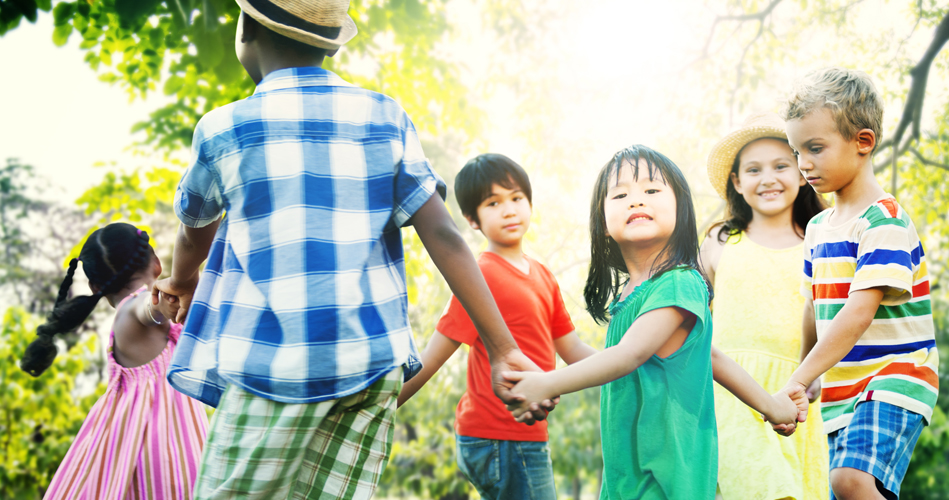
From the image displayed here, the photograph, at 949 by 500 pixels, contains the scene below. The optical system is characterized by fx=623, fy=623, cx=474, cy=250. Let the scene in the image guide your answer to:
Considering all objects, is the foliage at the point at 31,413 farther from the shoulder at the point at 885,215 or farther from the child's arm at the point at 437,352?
the shoulder at the point at 885,215

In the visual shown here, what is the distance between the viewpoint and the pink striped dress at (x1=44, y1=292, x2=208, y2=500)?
2.15m

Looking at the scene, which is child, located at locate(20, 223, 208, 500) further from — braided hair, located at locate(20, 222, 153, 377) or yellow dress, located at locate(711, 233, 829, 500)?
yellow dress, located at locate(711, 233, 829, 500)

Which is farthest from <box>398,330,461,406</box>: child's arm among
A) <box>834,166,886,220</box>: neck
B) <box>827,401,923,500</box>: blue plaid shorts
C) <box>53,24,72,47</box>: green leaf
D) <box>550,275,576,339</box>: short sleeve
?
<box>53,24,72,47</box>: green leaf

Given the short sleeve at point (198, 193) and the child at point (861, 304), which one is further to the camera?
the child at point (861, 304)

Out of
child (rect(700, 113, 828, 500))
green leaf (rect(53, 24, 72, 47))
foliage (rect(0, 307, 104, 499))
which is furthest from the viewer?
foliage (rect(0, 307, 104, 499))

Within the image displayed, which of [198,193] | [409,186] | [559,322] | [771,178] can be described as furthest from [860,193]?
[198,193]

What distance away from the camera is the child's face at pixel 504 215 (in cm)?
239

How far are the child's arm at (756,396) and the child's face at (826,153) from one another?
0.63 metres

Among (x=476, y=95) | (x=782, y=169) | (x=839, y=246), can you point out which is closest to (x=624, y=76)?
(x=476, y=95)

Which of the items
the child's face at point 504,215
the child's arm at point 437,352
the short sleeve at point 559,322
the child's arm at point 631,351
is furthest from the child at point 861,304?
the child's arm at point 437,352

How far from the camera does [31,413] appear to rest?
19.5ft

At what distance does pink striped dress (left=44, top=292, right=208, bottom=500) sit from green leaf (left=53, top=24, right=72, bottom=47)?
1.98m

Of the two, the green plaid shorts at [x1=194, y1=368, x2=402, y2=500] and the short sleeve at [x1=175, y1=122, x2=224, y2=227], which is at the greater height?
the short sleeve at [x1=175, y1=122, x2=224, y2=227]

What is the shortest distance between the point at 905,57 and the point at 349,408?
7488 mm
